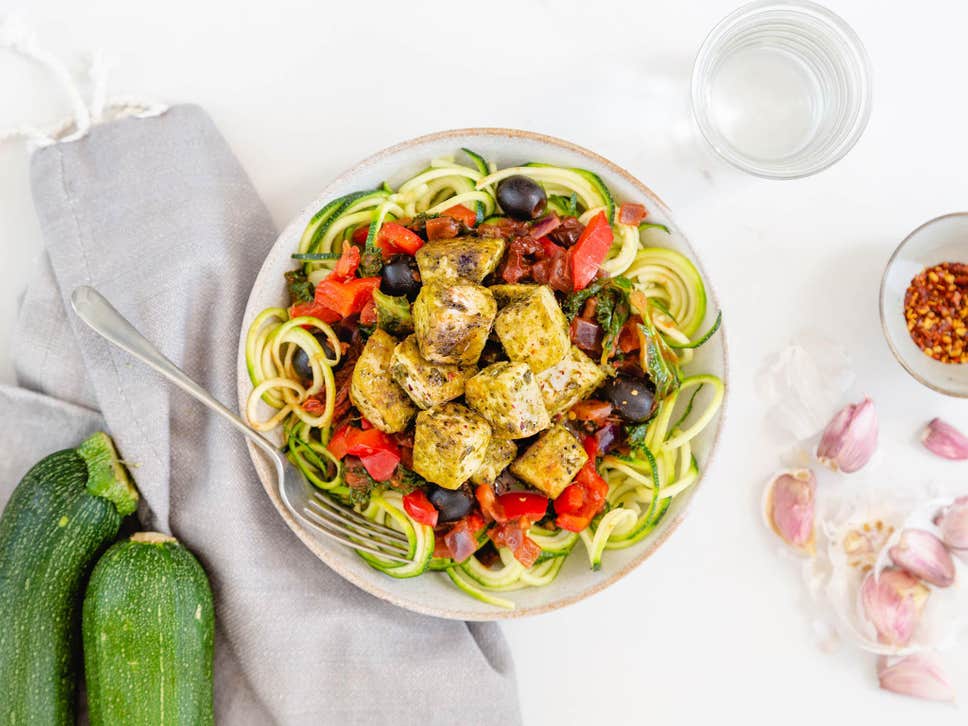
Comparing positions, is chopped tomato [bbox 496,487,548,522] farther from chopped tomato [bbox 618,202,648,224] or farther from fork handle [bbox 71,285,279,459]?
chopped tomato [bbox 618,202,648,224]

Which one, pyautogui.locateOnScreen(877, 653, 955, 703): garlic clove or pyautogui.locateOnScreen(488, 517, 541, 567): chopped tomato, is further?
pyautogui.locateOnScreen(877, 653, 955, 703): garlic clove

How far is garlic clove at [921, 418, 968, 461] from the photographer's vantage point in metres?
4.12

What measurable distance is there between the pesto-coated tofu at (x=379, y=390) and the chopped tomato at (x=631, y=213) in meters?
1.12

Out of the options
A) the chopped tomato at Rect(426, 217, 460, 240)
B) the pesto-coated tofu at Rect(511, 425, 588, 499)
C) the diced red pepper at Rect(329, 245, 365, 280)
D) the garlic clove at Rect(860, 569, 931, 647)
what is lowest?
the garlic clove at Rect(860, 569, 931, 647)

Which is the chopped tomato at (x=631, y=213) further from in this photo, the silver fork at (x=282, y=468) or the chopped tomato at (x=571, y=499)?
the silver fork at (x=282, y=468)

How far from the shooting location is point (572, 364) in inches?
137

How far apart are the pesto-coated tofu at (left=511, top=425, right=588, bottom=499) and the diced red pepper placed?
1.05 metres

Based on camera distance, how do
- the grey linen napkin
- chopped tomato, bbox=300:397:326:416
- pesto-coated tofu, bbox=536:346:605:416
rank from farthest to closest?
the grey linen napkin, chopped tomato, bbox=300:397:326:416, pesto-coated tofu, bbox=536:346:605:416

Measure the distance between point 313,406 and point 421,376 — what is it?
58 centimetres

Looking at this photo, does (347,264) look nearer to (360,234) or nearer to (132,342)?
(360,234)

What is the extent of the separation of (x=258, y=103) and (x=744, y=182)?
236 cm

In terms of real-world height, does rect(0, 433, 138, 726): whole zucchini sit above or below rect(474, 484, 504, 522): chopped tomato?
below

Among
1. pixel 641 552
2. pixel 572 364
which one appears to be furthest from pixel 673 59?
pixel 641 552

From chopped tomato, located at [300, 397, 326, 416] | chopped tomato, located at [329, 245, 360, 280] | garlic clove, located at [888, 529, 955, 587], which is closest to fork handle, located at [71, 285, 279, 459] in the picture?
chopped tomato, located at [300, 397, 326, 416]
